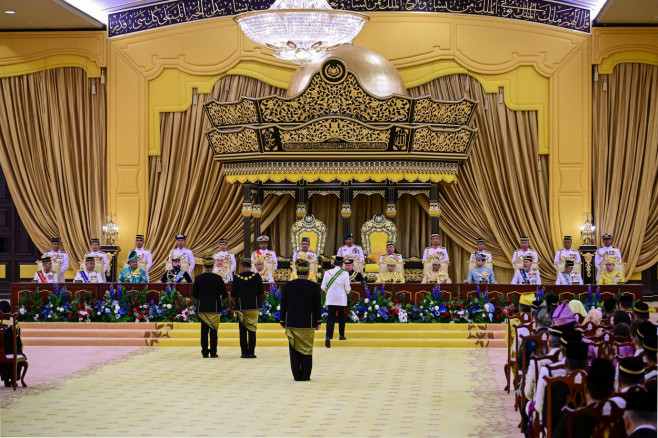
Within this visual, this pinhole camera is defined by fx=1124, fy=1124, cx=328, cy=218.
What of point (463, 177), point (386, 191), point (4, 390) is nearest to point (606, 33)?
point (463, 177)

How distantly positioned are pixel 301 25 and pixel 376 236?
6.29 meters

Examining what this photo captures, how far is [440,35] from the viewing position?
867 inches

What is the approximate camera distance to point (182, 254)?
20484 mm

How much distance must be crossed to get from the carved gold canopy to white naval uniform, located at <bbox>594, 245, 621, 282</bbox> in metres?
3.15

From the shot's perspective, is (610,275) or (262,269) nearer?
(610,275)

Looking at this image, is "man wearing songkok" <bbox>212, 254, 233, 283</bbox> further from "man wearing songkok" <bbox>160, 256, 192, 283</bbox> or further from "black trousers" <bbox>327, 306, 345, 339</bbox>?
"black trousers" <bbox>327, 306, 345, 339</bbox>

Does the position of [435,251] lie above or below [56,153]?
below

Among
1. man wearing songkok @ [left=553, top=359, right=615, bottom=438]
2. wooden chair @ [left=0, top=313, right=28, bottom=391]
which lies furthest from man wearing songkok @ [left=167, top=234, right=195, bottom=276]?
man wearing songkok @ [left=553, top=359, right=615, bottom=438]

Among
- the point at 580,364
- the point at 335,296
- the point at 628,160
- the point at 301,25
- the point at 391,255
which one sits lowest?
the point at 580,364

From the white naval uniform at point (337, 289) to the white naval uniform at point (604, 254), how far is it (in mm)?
5624

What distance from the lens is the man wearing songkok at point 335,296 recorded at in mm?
16406

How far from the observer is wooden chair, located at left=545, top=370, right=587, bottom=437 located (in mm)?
7070

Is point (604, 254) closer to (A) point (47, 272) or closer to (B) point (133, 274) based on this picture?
(B) point (133, 274)

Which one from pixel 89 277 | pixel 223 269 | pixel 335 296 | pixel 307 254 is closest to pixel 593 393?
pixel 335 296
